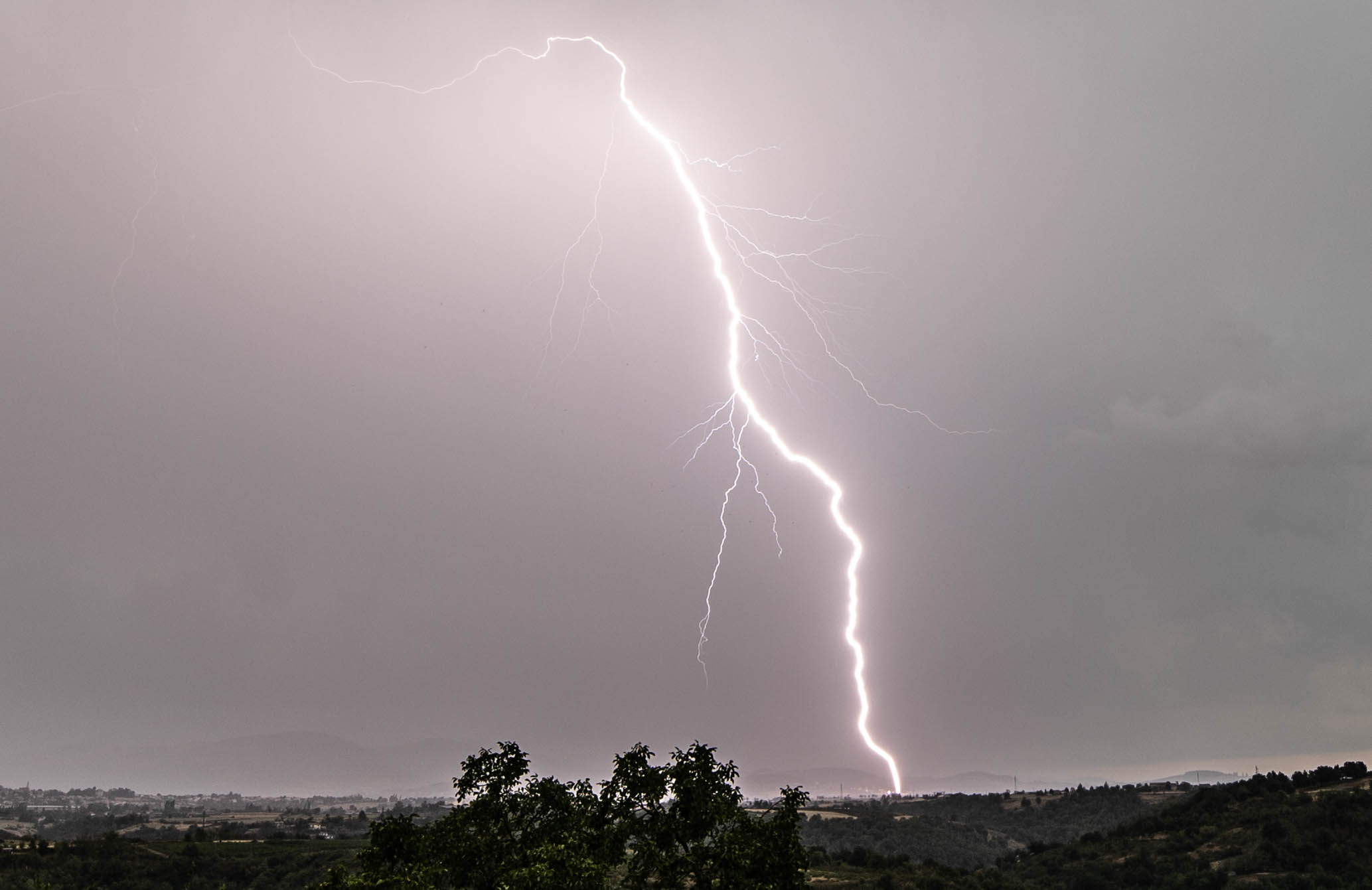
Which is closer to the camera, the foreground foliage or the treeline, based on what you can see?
the foreground foliage

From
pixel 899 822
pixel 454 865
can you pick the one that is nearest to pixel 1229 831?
pixel 899 822

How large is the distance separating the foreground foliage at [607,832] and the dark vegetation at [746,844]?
0.14 ft

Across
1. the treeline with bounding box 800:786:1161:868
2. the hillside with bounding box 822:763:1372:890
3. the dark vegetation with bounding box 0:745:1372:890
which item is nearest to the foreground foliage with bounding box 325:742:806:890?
the dark vegetation with bounding box 0:745:1372:890

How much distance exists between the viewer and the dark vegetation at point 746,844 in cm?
1842

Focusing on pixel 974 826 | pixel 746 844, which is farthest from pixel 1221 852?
pixel 746 844

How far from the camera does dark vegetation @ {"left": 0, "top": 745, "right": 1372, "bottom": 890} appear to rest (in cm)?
1842

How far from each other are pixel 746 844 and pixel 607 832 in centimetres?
330

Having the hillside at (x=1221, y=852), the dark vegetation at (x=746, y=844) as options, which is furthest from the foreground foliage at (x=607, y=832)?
the hillside at (x=1221, y=852)

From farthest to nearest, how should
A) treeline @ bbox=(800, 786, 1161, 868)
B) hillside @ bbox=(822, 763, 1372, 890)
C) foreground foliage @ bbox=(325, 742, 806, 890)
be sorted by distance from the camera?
treeline @ bbox=(800, 786, 1161, 868)
hillside @ bbox=(822, 763, 1372, 890)
foreground foliage @ bbox=(325, 742, 806, 890)

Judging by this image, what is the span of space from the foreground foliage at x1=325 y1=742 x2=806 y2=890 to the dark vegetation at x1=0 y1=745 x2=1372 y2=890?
43 mm

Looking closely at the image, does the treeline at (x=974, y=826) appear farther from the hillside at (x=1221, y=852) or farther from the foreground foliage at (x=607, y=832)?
the foreground foliage at (x=607, y=832)

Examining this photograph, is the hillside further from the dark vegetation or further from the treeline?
the treeline

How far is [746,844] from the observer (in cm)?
1803

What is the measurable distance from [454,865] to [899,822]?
237ft
